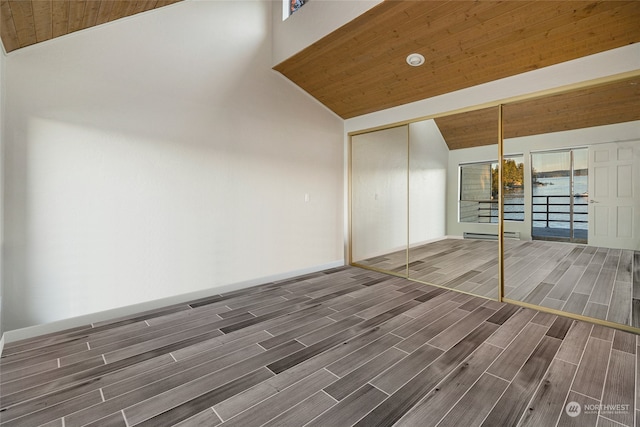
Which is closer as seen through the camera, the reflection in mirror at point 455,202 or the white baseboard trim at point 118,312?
the white baseboard trim at point 118,312

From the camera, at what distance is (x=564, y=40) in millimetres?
2500

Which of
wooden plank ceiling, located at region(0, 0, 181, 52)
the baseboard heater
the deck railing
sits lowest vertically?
the baseboard heater

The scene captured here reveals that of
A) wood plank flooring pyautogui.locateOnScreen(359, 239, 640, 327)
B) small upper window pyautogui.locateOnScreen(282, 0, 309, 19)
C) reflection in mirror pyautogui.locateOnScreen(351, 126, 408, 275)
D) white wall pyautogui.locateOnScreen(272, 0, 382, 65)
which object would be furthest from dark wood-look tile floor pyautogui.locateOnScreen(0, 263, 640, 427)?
small upper window pyautogui.locateOnScreen(282, 0, 309, 19)

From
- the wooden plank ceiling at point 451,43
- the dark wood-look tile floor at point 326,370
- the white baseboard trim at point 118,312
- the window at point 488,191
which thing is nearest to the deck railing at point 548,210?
the window at point 488,191

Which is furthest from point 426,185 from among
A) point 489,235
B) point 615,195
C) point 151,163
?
point 151,163

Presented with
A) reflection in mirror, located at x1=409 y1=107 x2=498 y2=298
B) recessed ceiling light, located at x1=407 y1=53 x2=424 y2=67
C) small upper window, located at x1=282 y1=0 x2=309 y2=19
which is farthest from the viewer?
small upper window, located at x1=282 y1=0 x2=309 y2=19

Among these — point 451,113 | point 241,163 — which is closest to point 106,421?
point 241,163

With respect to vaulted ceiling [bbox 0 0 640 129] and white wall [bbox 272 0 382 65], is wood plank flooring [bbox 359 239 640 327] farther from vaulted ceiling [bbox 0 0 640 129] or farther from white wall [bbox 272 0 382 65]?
white wall [bbox 272 0 382 65]

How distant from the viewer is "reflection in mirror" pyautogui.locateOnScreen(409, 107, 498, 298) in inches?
134

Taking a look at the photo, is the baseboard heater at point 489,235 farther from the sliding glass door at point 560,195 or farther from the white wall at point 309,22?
the white wall at point 309,22

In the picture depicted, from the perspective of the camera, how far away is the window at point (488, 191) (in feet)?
10.5

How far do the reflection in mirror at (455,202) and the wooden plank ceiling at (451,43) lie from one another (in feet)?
1.73

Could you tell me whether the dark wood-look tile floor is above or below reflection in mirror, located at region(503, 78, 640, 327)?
below

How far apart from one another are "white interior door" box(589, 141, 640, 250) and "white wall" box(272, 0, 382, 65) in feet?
8.46
